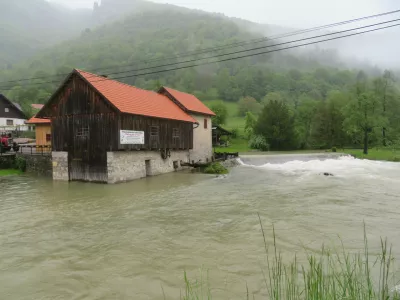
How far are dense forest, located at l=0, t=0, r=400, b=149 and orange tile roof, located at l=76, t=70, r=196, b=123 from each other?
2211 mm

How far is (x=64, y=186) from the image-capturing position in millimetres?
18172

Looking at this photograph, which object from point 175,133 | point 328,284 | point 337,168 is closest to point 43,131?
point 175,133

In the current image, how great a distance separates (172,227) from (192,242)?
1550mm

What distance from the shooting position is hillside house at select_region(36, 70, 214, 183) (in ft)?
60.2

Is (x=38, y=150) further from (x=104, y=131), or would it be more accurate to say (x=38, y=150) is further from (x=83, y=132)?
(x=104, y=131)

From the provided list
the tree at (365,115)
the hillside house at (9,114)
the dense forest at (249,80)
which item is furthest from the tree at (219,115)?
the hillside house at (9,114)

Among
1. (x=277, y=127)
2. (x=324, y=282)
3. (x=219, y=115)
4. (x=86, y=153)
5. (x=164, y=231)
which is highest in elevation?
(x=219, y=115)

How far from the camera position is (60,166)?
20.3m

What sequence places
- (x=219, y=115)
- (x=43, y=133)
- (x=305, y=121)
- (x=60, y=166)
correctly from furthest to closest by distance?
(x=219, y=115) → (x=305, y=121) → (x=43, y=133) → (x=60, y=166)

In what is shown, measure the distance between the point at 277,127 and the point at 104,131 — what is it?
3572cm

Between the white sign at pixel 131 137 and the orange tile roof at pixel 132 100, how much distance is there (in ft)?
4.52

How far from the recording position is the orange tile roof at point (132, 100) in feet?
61.0

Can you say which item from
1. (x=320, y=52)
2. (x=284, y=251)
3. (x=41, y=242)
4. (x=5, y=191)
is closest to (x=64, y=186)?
(x=5, y=191)

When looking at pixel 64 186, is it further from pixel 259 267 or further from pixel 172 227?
pixel 259 267
